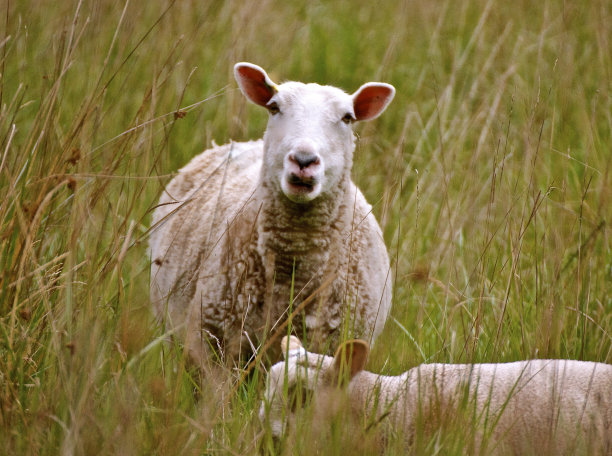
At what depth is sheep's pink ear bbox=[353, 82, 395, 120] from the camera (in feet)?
11.9

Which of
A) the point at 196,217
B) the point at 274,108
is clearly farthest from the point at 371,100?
the point at 196,217

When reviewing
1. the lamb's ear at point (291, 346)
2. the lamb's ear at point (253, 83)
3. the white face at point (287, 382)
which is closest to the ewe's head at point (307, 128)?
the lamb's ear at point (253, 83)

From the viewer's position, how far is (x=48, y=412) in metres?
2.06

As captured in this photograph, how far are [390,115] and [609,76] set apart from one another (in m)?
1.46

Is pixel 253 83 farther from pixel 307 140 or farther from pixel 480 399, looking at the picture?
pixel 480 399

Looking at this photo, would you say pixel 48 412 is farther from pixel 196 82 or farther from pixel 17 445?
pixel 196 82

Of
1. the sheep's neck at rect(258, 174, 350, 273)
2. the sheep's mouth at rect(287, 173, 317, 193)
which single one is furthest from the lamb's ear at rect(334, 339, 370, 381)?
the sheep's neck at rect(258, 174, 350, 273)

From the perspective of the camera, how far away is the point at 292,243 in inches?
135

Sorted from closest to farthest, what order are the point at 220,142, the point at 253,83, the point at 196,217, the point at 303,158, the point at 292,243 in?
the point at 303,158
the point at 292,243
the point at 253,83
the point at 196,217
the point at 220,142

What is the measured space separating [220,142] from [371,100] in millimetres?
1732

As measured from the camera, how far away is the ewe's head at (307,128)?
3.15 meters

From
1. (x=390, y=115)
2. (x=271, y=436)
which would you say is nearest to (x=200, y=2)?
(x=390, y=115)

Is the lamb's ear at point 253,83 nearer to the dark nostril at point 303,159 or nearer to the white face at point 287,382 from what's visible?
the dark nostril at point 303,159

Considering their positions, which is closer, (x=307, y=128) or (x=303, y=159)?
(x=303, y=159)
